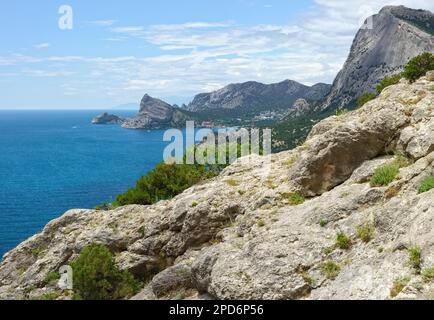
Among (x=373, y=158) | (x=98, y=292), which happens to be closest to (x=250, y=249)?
(x=373, y=158)

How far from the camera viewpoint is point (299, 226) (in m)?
17.5

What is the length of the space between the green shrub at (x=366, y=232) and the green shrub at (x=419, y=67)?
17.0 m

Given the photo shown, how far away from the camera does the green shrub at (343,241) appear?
50.4 feet

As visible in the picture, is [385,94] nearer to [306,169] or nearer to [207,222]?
[306,169]

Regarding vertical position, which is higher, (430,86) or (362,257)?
(430,86)

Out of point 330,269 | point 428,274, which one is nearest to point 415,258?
point 428,274

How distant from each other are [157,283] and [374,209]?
11.7 metres

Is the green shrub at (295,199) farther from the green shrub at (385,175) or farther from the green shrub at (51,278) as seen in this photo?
the green shrub at (51,278)

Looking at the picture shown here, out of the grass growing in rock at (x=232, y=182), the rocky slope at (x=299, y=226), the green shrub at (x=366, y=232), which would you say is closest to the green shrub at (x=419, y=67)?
the rocky slope at (x=299, y=226)

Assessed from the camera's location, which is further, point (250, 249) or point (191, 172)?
point (191, 172)

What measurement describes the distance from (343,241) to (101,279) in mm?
16643

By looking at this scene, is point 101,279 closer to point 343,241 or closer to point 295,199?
point 295,199

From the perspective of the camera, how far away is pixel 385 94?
24750mm

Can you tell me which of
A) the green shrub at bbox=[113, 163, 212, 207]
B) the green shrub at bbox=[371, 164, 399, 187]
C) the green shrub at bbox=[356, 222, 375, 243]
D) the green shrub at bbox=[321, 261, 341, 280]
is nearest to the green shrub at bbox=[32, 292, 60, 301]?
the green shrub at bbox=[113, 163, 212, 207]
